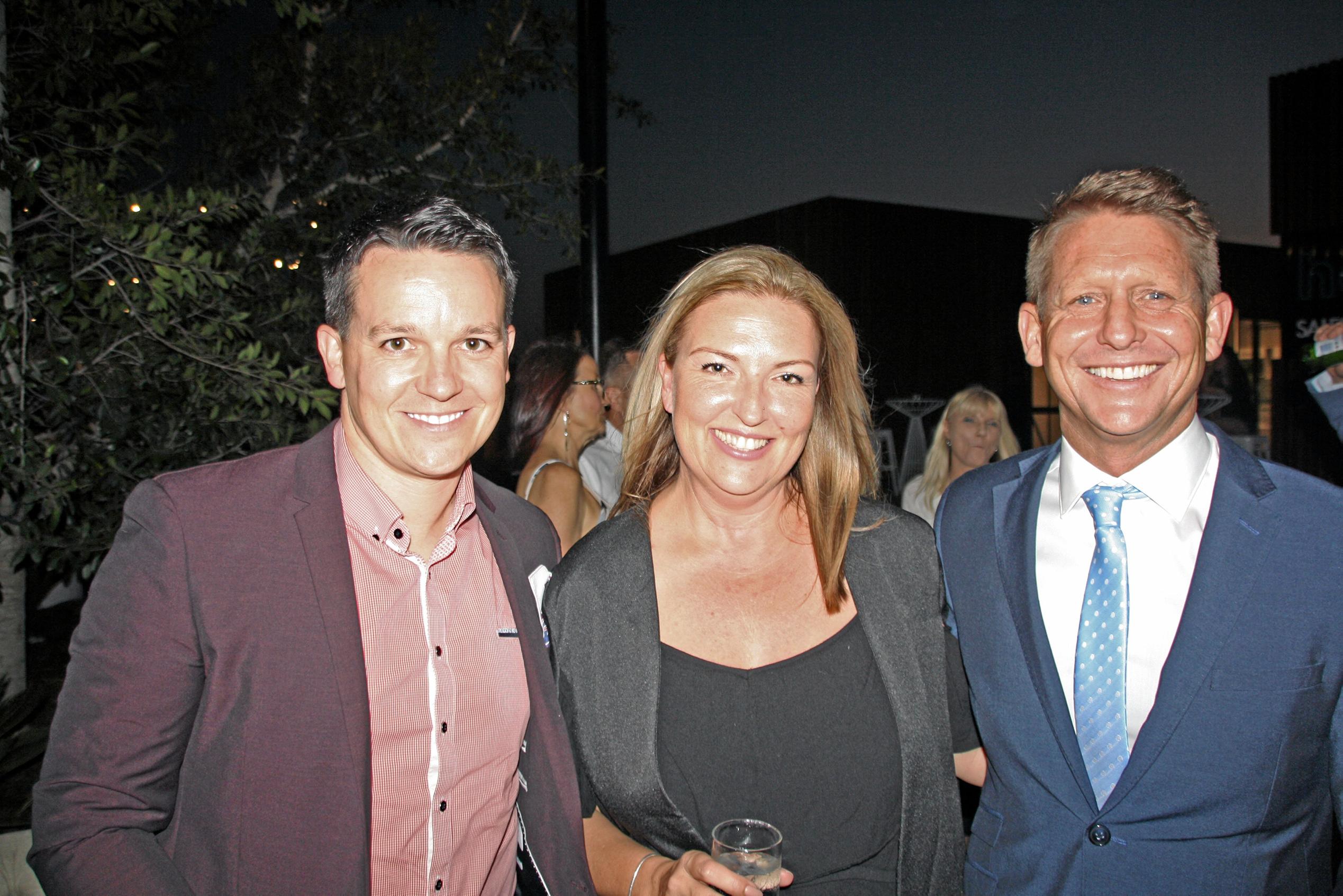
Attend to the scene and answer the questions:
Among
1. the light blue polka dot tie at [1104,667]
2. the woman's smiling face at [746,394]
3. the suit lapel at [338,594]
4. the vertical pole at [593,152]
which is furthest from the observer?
the vertical pole at [593,152]

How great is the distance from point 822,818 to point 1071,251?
1.41 m

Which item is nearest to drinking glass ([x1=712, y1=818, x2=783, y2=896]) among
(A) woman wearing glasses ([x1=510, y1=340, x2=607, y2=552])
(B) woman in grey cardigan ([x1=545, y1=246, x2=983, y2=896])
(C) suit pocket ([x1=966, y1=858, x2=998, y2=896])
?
(B) woman in grey cardigan ([x1=545, y1=246, x2=983, y2=896])

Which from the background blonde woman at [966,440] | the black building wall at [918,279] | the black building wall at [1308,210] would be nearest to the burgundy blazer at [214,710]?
the background blonde woman at [966,440]

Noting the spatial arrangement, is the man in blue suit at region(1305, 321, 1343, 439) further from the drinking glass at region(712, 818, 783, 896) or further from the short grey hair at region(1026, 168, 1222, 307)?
the drinking glass at region(712, 818, 783, 896)

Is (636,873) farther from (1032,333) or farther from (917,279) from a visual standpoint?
(917,279)

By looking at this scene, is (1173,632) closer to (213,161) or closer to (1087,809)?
→ (1087,809)

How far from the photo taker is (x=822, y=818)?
1810 millimetres

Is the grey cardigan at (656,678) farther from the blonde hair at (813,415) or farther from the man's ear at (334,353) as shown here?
the man's ear at (334,353)

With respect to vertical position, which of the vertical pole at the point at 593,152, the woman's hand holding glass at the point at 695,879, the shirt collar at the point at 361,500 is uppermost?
the vertical pole at the point at 593,152

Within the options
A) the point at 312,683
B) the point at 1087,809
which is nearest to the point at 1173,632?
the point at 1087,809

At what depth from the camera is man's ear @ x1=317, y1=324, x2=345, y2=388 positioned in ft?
5.93

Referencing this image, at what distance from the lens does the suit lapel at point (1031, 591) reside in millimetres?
1706

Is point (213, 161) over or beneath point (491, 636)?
over

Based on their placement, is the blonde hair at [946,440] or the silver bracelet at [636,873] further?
the blonde hair at [946,440]
